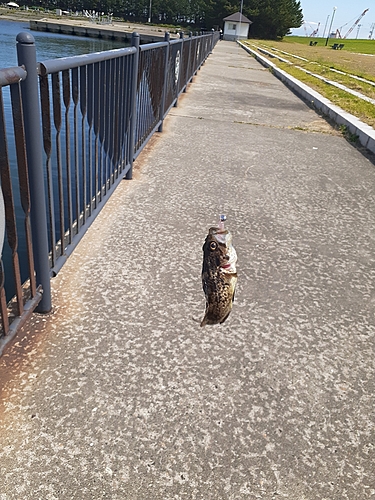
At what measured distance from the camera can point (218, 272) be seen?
1.45 m

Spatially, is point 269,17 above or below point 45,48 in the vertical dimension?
above

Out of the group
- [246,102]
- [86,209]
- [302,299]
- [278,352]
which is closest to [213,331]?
[278,352]

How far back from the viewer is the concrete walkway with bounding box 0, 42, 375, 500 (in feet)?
5.65

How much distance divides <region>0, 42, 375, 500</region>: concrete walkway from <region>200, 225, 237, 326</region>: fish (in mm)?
630

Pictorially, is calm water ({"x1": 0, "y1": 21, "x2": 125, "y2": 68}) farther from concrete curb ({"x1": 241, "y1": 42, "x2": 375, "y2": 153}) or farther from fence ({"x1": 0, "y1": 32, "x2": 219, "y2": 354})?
concrete curb ({"x1": 241, "y1": 42, "x2": 375, "y2": 153})

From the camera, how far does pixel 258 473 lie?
1755mm

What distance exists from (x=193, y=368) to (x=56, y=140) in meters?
1.46

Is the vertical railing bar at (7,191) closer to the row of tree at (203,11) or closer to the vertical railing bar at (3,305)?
the vertical railing bar at (3,305)

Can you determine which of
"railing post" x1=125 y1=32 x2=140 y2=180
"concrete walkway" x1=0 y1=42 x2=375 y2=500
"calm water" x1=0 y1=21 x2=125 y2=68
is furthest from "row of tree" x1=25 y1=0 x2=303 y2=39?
"concrete walkway" x1=0 y1=42 x2=375 y2=500

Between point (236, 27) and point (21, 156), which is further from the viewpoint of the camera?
point (236, 27)

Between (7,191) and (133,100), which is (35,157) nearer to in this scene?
(7,191)


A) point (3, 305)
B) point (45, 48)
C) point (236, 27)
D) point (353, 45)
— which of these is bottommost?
point (45, 48)

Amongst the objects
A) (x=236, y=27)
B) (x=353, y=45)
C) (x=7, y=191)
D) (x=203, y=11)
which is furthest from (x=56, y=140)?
(x=203, y=11)

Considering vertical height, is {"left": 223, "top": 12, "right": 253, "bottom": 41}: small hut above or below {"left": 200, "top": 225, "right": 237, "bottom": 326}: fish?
above
